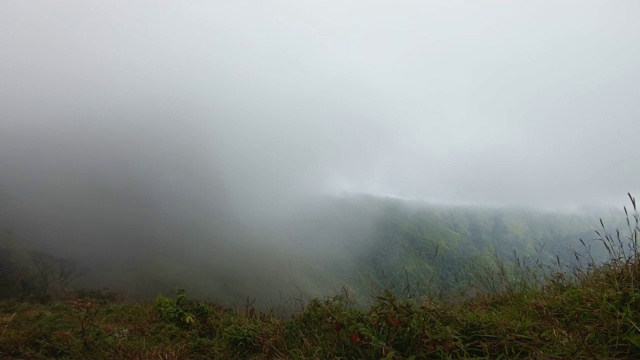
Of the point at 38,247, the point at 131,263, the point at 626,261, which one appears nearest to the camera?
the point at 626,261

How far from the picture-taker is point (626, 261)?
12.4 feet

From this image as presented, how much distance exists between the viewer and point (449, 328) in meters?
3.29

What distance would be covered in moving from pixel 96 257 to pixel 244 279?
96066mm

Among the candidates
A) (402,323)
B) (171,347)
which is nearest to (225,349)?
(171,347)

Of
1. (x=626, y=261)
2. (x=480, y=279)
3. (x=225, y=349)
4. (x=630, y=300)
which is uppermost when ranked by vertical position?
(x=626, y=261)

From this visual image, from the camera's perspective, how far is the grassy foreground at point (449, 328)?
10.3ft

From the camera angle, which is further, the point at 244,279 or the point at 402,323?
the point at 244,279

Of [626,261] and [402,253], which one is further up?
[626,261]

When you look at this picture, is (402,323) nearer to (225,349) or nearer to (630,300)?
(630,300)

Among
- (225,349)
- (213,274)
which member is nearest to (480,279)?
(225,349)

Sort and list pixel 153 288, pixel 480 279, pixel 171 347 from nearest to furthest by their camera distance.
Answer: pixel 171 347 < pixel 480 279 < pixel 153 288

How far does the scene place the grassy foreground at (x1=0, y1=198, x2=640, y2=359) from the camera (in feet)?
10.3

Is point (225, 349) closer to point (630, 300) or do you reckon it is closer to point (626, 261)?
point (630, 300)

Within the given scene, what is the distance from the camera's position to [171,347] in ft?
15.0
